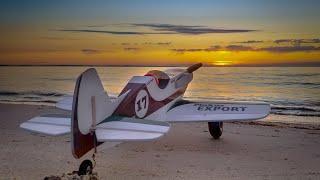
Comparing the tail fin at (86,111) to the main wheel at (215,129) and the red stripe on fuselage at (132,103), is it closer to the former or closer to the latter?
the red stripe on fuselage at (132,103)

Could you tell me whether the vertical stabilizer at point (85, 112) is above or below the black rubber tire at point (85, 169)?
above

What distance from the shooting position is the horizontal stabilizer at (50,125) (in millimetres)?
6371

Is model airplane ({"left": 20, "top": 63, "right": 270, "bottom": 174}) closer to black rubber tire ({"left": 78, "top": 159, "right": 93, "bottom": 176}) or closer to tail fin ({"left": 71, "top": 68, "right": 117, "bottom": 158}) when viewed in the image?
tail fin ({"left": 71, "top": 68, "right": 117, "bottom": 158})

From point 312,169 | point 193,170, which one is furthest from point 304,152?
point 193,170

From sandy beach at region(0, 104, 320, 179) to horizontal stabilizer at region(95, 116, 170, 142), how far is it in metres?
0.40

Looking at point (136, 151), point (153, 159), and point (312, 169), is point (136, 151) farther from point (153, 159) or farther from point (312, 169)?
point (312, 169)

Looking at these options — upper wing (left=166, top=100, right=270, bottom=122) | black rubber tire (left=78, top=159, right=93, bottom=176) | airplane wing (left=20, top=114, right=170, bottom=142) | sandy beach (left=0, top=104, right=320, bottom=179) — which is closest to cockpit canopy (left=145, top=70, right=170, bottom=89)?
upper wing (left=166, top=100, right=270, bottom=122)

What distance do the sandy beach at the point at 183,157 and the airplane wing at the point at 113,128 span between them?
424 millimetres

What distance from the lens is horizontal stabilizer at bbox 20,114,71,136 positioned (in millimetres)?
6371

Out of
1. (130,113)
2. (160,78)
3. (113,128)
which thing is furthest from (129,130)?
(160,78)

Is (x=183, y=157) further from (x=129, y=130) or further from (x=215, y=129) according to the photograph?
(x=129, y=130)

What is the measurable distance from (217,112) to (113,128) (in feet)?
13.1

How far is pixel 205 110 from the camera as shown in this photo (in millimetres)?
10031

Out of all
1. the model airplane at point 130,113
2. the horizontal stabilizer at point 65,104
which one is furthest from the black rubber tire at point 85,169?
the horizontal stabilizer at point 65,104
